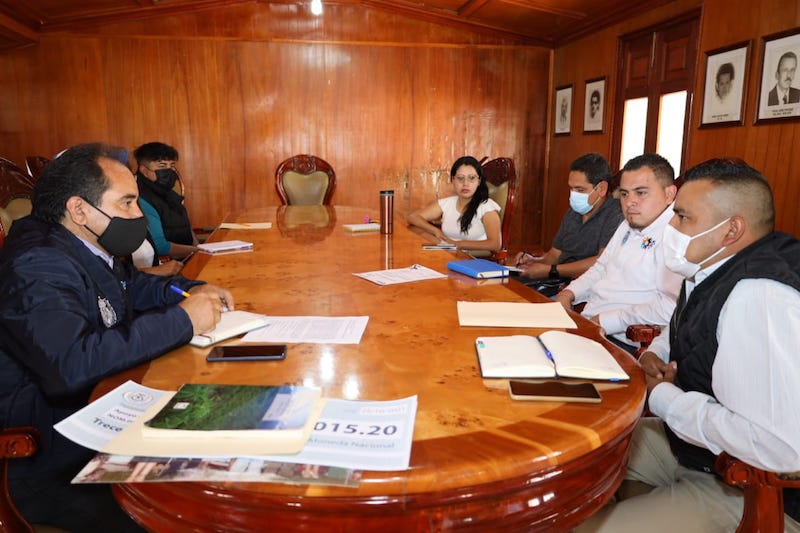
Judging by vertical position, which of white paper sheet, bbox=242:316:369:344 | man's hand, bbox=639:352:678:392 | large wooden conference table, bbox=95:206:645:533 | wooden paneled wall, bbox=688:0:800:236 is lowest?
man's hand, bbox=639:352:678:392

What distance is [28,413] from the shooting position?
115cm

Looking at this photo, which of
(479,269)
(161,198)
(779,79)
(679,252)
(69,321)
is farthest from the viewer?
(161,198)

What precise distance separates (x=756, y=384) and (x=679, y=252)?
1.38ft

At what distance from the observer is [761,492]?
0.99 metres

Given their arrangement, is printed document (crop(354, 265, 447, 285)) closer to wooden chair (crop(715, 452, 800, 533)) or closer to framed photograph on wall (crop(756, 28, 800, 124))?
wooden chair (crop(715, 452, 800, 533))

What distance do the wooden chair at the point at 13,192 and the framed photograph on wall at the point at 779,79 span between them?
3.78 metres

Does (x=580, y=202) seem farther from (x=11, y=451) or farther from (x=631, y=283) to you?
(x=11, y=451)

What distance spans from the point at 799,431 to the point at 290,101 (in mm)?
5473

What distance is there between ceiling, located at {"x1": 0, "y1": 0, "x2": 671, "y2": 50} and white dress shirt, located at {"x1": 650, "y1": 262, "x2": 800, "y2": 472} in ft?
12.8

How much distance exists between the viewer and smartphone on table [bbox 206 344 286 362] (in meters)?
1.13

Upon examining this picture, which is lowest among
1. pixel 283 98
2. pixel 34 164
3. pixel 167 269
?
pixel 167 269

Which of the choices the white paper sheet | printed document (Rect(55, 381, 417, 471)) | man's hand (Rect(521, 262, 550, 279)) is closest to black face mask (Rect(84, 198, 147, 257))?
the white paper sheet

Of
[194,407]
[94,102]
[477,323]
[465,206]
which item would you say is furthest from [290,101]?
[194,407]

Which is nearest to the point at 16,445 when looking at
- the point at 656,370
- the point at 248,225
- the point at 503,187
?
the point at 656,370
